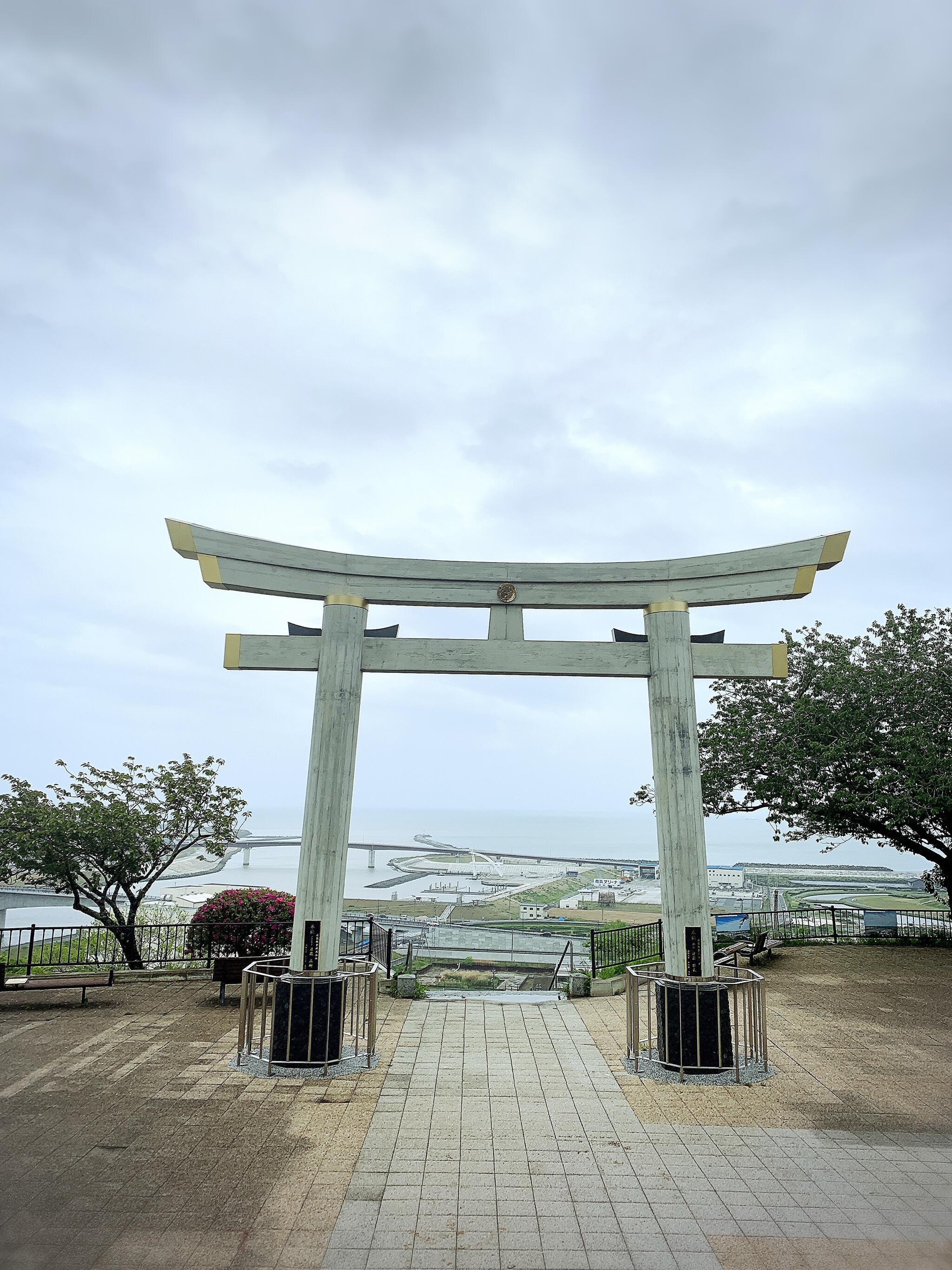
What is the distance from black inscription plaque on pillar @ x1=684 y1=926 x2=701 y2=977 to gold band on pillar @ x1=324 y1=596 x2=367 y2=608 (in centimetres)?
477

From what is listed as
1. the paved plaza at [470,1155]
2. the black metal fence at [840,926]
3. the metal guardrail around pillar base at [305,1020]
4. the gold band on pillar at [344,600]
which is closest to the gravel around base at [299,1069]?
the metal guardrail around pillar base at [305,1020]

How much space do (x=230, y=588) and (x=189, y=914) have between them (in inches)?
529

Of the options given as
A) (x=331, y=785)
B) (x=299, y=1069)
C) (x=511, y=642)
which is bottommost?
(x=299, y=1069)

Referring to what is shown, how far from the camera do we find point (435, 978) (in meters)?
16.2

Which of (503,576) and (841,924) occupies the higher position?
(503,576)

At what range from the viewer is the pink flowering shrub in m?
12.2

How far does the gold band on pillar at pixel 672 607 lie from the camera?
9.01m

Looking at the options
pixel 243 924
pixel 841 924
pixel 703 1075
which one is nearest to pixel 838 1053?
pixel 703 1075

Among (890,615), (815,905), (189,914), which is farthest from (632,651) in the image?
(189,914)

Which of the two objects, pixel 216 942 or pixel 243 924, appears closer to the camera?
pixel 243 924

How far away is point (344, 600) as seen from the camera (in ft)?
29.2

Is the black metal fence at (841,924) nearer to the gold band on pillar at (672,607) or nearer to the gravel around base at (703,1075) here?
the gravel around base at (703,1075)

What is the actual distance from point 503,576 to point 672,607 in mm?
1897

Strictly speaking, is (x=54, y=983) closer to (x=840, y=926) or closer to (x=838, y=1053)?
(x=838, y=1053)
